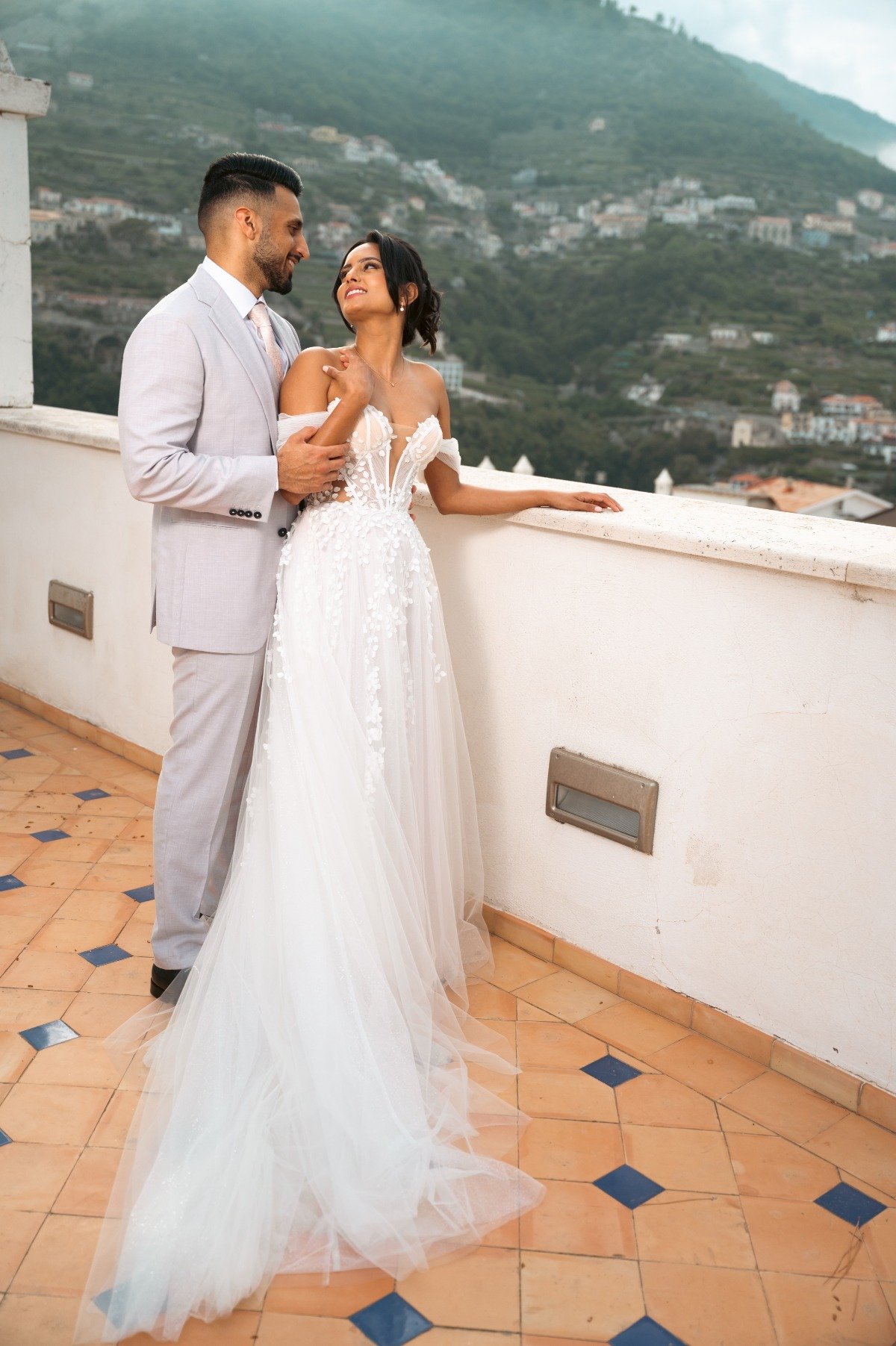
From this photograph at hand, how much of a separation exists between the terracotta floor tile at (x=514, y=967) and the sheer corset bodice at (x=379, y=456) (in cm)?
108

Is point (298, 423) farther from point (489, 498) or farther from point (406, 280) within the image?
point (489, 498)

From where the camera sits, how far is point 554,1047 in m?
2.32

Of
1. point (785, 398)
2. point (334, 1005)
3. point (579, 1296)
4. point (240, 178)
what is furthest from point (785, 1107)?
point (785, 398)

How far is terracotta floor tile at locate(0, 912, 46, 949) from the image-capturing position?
263 centimetres

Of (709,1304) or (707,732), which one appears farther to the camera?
(707,732)

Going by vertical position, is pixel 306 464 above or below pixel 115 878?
above

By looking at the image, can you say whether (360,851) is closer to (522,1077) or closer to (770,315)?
(522,1077)

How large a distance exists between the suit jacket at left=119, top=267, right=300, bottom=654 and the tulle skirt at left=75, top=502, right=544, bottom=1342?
72 mm

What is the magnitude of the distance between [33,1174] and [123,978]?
0.68m

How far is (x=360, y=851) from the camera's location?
6.89 ft

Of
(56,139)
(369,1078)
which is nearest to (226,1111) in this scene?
(369,1078)

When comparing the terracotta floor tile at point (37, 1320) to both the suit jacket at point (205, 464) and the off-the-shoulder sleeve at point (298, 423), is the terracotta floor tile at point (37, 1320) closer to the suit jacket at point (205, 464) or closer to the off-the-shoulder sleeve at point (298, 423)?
the suit jacket at point (205, 464)

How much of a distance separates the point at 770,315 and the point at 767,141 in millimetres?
18804

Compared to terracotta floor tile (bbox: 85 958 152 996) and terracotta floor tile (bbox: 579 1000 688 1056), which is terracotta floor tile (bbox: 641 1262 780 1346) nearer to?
terracotta floor tile (bbox: 579 1000 688 1056)
